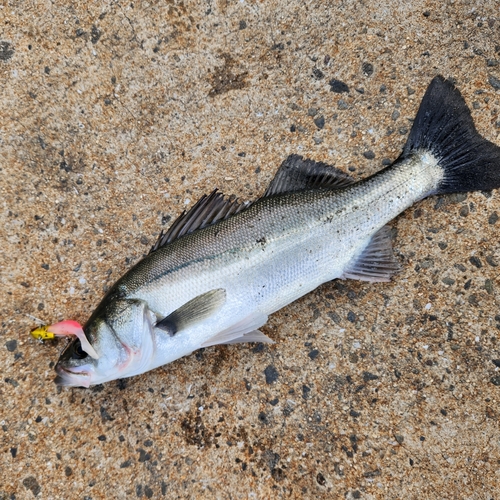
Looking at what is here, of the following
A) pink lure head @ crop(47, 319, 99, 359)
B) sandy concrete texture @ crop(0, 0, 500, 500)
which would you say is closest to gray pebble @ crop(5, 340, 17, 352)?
sandy concrete texture @ crop(0, 0, 500, 500)

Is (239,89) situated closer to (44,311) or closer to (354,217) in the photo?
(354,217)

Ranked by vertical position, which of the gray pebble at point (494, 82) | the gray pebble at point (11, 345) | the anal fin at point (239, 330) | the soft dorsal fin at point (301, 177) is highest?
the gray pebble at point (11, 345)

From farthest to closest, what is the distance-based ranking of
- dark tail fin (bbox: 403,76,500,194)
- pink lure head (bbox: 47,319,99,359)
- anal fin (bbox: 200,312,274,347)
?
dark tail fin (bbox: 403,76,500,194), anal fin (bbox: 200,312,274,347), pink lure head (bbox: 47,319,99,359)

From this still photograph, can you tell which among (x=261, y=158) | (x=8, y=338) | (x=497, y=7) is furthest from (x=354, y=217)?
(x=8, y=338)

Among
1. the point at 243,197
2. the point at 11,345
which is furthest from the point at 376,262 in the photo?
the point at 11,345

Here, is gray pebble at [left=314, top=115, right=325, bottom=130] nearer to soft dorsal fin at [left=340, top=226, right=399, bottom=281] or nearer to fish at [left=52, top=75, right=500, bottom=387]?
fish at [left=52, top=75, right=500, bottom=387]

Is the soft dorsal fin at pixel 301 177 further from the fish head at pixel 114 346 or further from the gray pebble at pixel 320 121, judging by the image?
the fish head at pixel 114 346

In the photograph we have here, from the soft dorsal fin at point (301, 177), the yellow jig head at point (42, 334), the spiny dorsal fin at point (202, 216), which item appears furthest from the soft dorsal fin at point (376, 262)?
the yellow jig head at point (42, 334)
